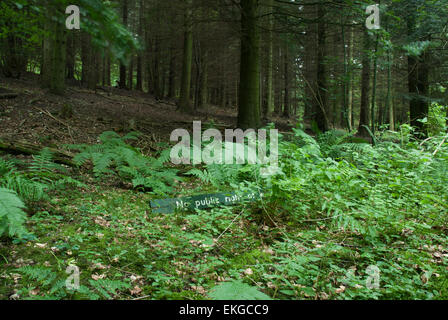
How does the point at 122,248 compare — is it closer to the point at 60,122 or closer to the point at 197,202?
the point at 197,202

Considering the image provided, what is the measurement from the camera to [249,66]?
7203 millimetres

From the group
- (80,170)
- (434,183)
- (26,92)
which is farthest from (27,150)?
(434,183)

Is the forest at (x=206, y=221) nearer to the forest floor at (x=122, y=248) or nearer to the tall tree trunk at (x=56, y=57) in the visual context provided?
the forest floor at (x=122, y=248)

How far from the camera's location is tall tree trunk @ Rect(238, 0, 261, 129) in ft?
22.7

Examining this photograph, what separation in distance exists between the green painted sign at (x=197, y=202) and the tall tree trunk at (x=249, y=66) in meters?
3.74

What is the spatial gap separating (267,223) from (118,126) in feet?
19.8

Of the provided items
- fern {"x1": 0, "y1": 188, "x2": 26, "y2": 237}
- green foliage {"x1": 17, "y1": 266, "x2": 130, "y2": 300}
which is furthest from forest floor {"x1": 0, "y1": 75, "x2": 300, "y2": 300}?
fern {"x1": 0, "y1": 188, "x2": 26, "y2": 237}

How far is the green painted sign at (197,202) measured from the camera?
148 inches

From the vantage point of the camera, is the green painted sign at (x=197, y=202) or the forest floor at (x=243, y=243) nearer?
the forest floor at (x=243, y=243)

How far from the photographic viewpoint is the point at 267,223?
138 inches

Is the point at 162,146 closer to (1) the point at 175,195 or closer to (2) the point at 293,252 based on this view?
(1) the point at 175,195

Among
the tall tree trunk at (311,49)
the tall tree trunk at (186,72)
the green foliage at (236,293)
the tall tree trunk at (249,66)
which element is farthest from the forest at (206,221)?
the tall tree trunk at (186,72)

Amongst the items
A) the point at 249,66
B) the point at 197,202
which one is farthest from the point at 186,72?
the point at 197,202

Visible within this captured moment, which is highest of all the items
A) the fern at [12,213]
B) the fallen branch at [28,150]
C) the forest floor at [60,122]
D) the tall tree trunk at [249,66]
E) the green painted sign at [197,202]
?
the tall tree trunk at [249,66]
